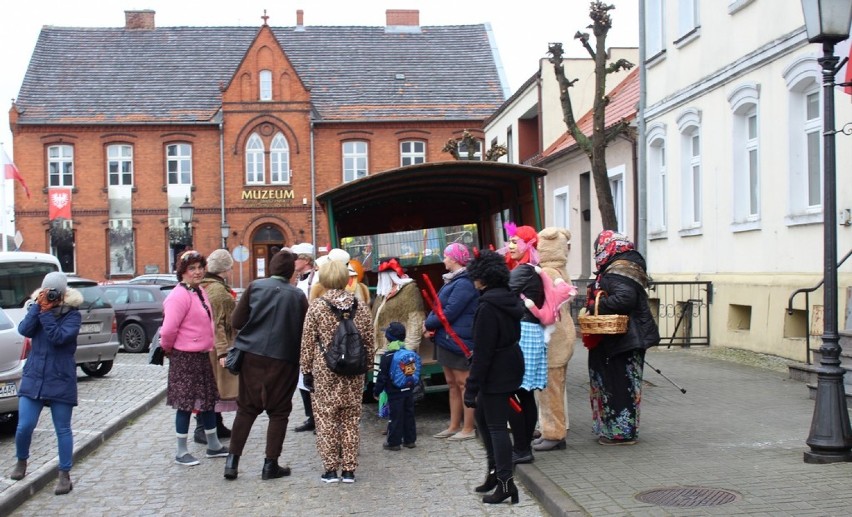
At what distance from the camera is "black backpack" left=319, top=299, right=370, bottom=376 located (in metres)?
7.67

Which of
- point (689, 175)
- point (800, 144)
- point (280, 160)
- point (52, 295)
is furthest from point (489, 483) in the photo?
point (280, 160)

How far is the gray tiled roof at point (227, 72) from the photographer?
157ft

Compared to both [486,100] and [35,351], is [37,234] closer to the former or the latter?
[486,100]

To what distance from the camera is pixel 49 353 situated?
25.3 ft

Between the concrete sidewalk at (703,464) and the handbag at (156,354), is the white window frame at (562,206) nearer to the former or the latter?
the concrete sidewalk at (703,464)

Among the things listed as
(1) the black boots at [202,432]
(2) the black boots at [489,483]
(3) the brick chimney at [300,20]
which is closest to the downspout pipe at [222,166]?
(3) the brick chimney at [300,20]

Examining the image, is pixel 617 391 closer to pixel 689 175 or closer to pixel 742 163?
pixel 742 163

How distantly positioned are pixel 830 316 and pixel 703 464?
147 cm

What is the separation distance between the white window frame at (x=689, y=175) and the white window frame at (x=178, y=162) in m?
33.1

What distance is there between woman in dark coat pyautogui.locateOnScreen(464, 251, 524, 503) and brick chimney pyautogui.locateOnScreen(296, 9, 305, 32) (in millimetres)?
47373

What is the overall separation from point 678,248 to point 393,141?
3076 cm

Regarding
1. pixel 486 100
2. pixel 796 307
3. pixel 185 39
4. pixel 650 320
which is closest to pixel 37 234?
pixel 185 39

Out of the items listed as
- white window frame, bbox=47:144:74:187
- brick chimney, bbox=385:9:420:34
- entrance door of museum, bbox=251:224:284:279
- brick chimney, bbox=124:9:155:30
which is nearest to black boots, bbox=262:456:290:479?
entrance door of museum, bbox=251:224:284:279

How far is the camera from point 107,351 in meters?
16.0
